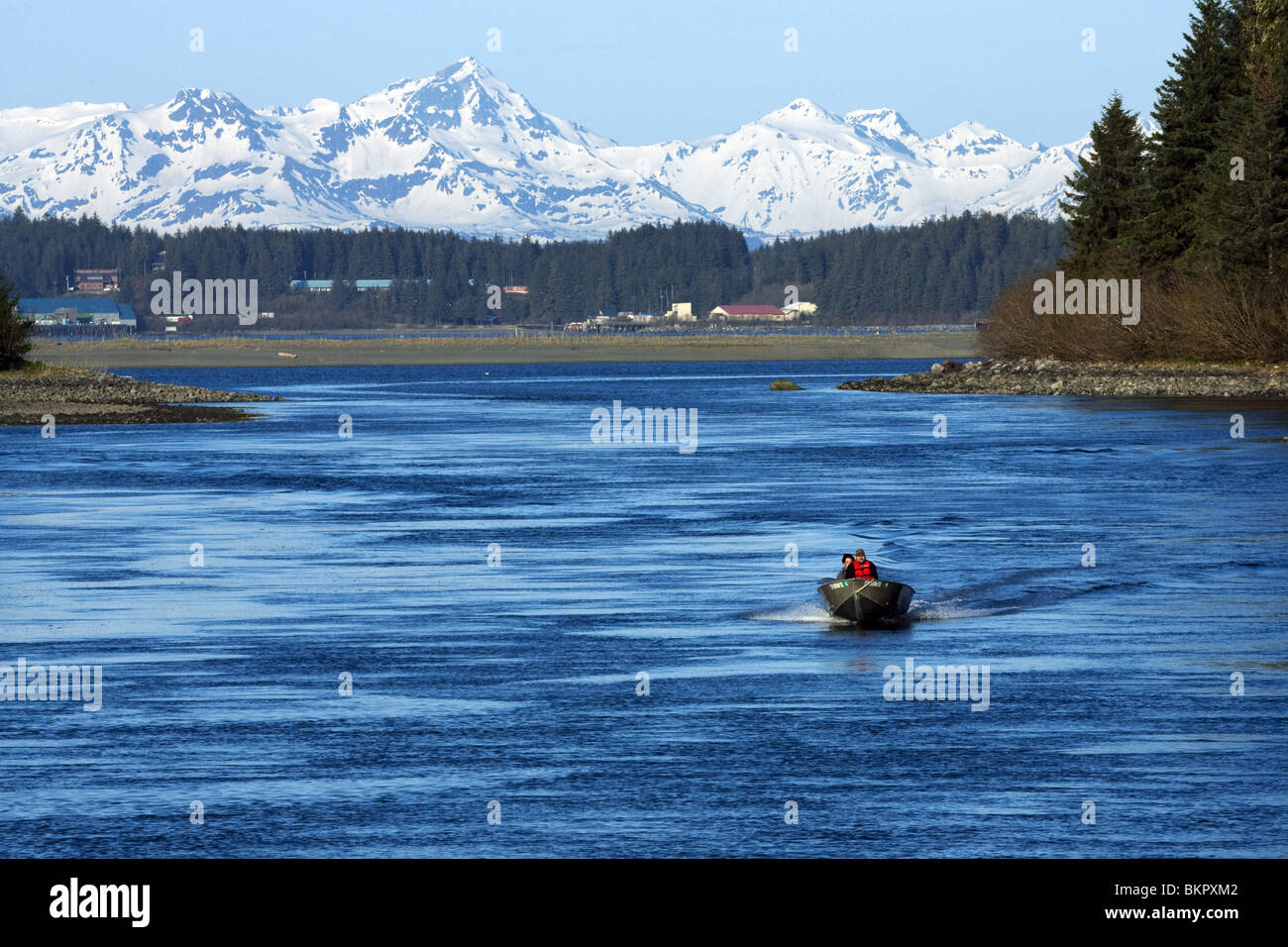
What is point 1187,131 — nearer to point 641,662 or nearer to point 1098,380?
point 1098,380

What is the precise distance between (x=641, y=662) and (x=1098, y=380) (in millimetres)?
94690

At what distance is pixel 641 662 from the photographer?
24219mm

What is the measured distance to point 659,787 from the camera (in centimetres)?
1733

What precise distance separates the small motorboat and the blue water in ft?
1.64

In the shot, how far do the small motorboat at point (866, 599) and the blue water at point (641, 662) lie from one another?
1.64 feet

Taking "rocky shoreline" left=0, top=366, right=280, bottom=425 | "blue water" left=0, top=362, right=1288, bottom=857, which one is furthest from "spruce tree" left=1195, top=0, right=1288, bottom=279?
"rocky shoreline" left=0, top=366, right=280, bottom=425

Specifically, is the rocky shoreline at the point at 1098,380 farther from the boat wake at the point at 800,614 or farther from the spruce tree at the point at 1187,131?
the boat wake at the point at 800,614

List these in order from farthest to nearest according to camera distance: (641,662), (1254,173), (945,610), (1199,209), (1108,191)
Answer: (1108,191) → (1199,209) → (1254,173) → (945,610) → (641,662)

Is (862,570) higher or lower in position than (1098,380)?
lower

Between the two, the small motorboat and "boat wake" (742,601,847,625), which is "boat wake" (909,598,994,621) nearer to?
the small motorboat

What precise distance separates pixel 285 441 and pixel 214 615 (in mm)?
47636

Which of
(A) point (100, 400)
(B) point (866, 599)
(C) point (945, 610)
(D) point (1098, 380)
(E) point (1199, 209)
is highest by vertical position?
(E) point (1199, 209)

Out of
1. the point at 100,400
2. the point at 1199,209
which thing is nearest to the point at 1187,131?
the point at 1199,209
